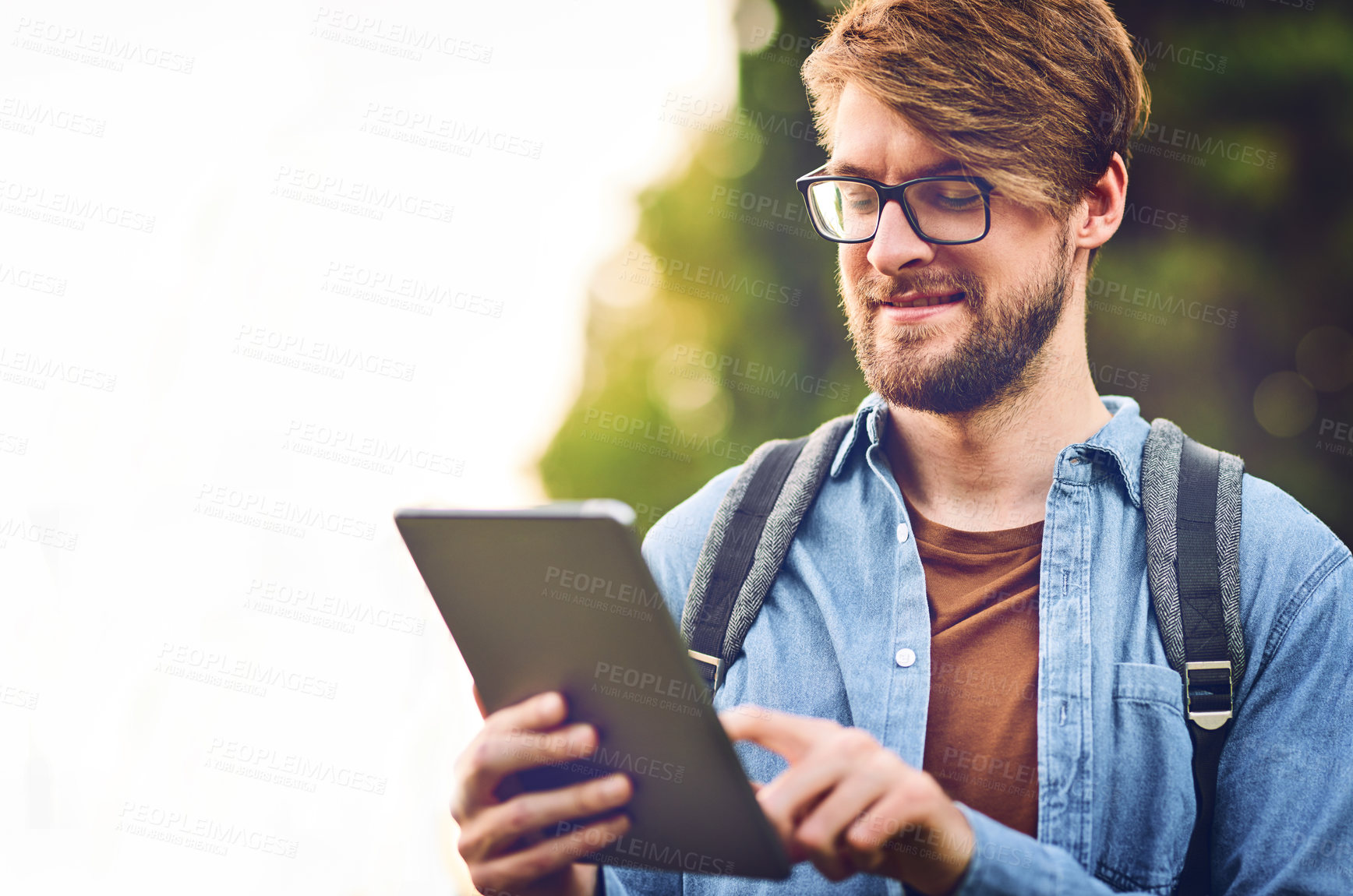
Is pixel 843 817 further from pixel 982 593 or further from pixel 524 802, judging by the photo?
pixel 982 593

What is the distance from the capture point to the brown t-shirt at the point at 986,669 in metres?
1.76

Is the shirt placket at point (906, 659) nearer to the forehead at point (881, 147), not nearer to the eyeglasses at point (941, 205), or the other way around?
the eyeglasses at point (941, 205)

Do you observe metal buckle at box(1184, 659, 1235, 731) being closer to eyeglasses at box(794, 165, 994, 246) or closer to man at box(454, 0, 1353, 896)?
man at box(454, 0, 1353, 896)

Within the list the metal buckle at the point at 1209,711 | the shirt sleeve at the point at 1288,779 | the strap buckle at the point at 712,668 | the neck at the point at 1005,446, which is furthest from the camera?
the neck at the point at 1005,446

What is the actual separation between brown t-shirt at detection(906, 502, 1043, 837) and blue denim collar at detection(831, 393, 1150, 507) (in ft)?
0.68

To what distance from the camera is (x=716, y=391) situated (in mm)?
7062

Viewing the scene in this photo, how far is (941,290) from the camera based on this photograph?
2.02 meters

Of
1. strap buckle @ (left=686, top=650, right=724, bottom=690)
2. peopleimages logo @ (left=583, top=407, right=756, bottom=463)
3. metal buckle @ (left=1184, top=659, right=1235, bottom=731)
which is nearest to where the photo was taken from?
metal buckle @ (left=1184, top=659, right=1235, bottom=731)

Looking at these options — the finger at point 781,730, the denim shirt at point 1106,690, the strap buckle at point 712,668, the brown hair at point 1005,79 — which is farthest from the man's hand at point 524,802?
the brown hair at point 1005,79

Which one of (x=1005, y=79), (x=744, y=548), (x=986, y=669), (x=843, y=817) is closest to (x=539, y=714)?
(x=843, y=817)

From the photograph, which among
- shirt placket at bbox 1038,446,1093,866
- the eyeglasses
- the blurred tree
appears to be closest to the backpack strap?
shirt placket at bbox 1038,446,1093,866

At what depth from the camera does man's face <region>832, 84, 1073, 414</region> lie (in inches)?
78.8

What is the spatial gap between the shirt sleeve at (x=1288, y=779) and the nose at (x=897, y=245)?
94 cm

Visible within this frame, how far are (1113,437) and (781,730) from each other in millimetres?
1079
